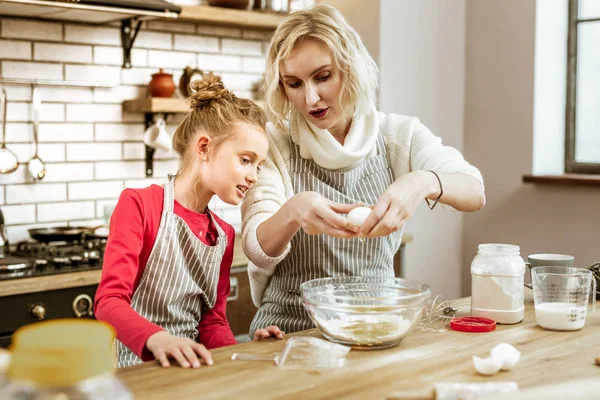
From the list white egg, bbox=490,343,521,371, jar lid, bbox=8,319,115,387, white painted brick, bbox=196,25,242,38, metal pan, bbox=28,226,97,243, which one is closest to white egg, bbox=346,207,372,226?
white egg, bbox=490,343,521,371

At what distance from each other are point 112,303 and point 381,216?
620mm

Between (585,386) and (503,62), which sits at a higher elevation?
(503,62)

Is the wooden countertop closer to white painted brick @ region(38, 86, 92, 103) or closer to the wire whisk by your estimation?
the wire whisk

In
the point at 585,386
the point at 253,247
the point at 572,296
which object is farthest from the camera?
the point at 253,247

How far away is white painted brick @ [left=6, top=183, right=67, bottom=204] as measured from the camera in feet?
10.3

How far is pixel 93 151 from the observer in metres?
3.35

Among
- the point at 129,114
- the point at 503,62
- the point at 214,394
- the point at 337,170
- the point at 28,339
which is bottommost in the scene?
the point at 214,394

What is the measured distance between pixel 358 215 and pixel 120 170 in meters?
2.08

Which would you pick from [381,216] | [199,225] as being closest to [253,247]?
Result: [199,225]

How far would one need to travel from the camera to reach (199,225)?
1921 mm

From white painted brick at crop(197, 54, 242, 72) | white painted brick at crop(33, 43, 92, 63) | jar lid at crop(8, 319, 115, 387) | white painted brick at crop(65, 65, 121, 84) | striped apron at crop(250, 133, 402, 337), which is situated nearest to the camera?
jar lid at crop(8, 319, 115, 387)

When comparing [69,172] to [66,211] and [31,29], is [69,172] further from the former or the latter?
[31,29]

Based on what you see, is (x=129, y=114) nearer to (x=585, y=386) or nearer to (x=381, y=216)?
(x=381, y=216)

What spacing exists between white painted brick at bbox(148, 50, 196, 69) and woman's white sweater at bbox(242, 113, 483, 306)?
1.50m
